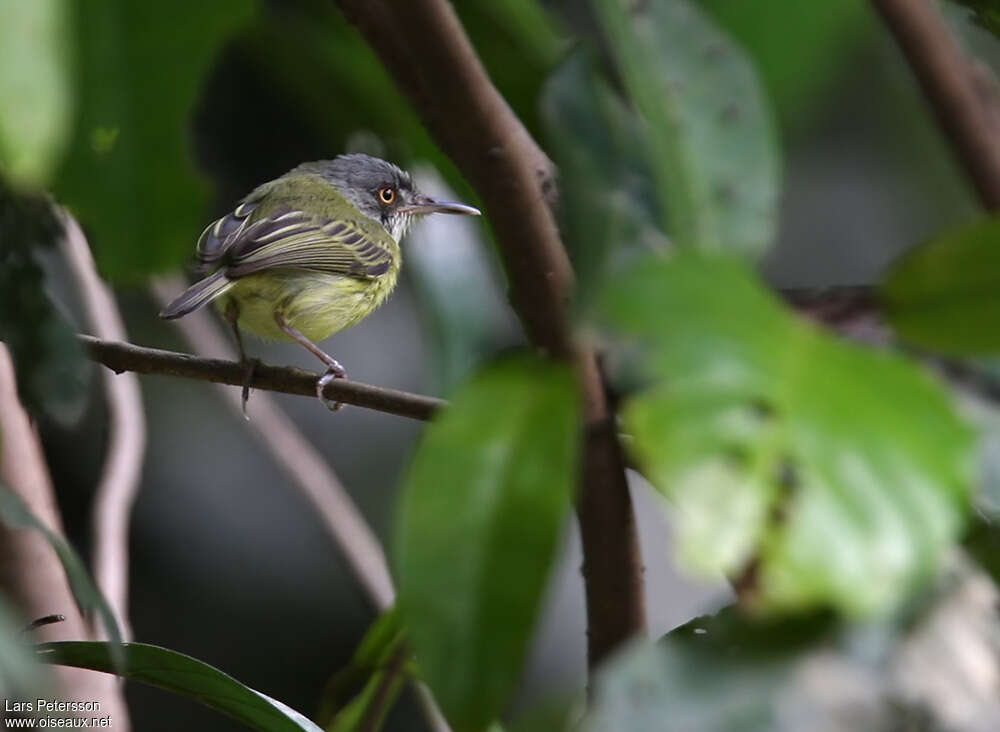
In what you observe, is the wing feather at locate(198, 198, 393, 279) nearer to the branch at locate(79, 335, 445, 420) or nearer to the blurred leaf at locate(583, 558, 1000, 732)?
the branch at locate(79, 335, 445, 420)

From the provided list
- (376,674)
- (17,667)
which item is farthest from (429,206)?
(17,667)

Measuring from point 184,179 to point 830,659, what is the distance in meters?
0.64

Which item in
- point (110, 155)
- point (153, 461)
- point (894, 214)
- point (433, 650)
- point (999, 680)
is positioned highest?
point (110, 155)

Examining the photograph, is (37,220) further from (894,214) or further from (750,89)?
(894,214)

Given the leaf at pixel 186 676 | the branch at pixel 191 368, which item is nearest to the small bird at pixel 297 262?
the branch at pixel 191 368

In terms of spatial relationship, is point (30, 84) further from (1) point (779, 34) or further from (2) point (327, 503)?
(2) point (327, 503)

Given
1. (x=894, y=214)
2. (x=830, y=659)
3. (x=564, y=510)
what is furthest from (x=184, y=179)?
(x=894, y=214)

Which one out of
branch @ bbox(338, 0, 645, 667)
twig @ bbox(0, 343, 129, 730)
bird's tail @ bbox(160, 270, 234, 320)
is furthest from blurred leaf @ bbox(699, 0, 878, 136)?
bird's tail @ bbox(160, 270, 234, 320)

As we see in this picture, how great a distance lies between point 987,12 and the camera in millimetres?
1414

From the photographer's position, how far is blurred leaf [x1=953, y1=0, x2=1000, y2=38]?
4.55 ft

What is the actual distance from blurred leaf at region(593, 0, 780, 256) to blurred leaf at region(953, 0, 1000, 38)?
487mm

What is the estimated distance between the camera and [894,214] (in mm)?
5883

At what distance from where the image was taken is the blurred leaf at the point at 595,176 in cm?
92

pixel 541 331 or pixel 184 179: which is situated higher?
pixel 184 179
